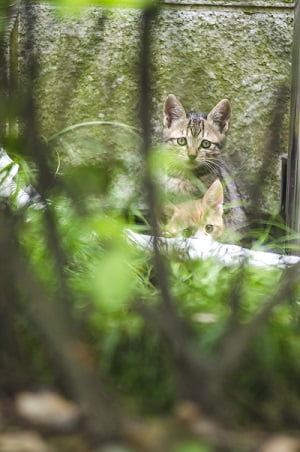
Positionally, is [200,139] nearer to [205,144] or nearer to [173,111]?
[205,144]

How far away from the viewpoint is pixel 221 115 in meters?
4.40

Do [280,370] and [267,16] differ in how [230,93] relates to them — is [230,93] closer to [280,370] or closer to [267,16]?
[267,16]

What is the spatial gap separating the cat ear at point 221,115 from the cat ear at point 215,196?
65cm

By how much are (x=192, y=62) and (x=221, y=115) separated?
1.07 feet

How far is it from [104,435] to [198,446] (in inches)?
7.7

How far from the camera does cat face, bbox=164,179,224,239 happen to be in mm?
3172

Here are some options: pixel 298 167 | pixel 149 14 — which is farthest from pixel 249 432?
pixel 298 167

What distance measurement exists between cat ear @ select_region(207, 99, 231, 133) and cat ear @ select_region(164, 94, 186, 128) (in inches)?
5.9

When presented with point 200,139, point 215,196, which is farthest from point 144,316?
point 200,139

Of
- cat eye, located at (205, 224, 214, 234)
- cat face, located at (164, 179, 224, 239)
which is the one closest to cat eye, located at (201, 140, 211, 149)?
cat face, located at (164, 179, 224, 239)

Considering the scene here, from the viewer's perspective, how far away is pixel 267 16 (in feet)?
14.5

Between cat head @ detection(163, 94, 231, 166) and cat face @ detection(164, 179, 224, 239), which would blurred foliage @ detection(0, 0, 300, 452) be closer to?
cat face @ detection(164, 179, 224, 239)

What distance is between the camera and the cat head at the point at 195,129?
4.40 metres

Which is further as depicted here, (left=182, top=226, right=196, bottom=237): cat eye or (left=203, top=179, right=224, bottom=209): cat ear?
(left=203, top=179, right=224, bottom=209): cat ear
